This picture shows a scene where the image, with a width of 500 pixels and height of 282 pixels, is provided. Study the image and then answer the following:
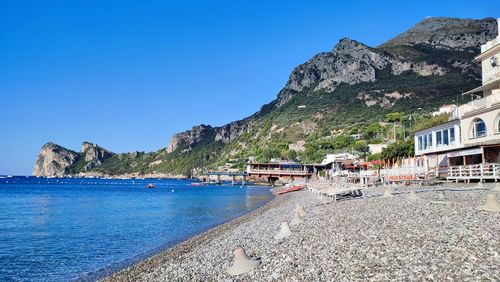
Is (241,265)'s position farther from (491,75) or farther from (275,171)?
(275,171)

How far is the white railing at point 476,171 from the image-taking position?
26653mm

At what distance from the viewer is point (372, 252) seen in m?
9.01

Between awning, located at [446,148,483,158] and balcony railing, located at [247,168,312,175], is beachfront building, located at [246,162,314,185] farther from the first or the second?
awning, located at [446,148,483,158]

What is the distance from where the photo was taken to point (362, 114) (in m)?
151

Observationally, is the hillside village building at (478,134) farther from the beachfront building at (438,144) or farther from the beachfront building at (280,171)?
the beachfront building at (280,171)

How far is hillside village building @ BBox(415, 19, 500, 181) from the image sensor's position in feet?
95.8

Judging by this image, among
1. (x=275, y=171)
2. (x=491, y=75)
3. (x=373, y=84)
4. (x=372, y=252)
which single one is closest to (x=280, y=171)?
(x=275, y=171)

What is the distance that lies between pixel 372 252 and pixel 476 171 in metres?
23.6

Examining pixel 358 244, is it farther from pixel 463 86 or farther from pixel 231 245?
pixel 463 86

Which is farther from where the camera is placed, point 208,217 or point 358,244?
point 208,217

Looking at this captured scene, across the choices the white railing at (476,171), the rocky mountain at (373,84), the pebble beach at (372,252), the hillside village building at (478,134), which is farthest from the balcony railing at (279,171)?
the pebble beach at (372,252)

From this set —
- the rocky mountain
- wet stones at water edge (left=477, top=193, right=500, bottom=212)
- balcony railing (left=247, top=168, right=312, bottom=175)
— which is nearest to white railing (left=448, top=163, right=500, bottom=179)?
wet stones at water edge (left=477, top=193, right=500, bottom=212)

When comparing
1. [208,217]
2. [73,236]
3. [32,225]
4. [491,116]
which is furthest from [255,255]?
[491,116]

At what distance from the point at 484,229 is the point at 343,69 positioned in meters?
178
